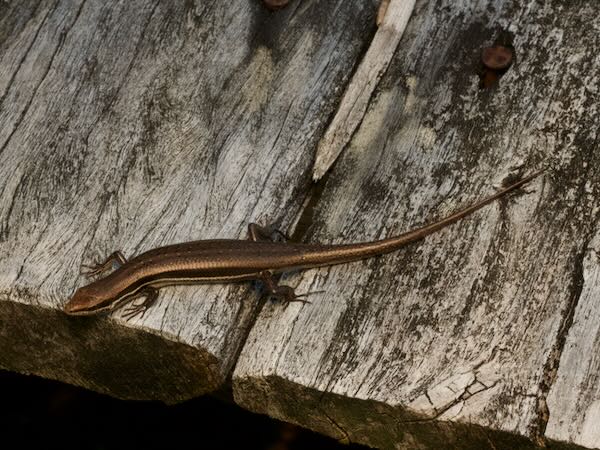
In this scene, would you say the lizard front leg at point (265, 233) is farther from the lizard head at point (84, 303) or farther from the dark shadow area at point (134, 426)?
the dark shadow area at point (134, 426)

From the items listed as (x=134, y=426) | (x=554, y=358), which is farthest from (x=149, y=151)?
(x=134, y=426)

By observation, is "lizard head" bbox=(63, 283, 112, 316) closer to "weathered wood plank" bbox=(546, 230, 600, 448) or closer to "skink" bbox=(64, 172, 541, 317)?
"skink" bbox=(64, 172, 541, 317)

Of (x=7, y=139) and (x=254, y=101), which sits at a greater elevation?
(x=254, y=101)

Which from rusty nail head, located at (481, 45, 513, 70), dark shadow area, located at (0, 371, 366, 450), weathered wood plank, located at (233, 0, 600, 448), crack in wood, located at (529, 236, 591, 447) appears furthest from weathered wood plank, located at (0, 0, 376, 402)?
dark shadow area, located at (0, 371, 366, 450)

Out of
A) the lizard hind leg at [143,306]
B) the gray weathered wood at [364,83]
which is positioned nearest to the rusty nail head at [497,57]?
the gray weathered wood at [364,83]

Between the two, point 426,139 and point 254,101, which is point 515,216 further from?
point 254,101

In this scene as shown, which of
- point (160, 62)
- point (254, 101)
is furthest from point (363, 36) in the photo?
point (160, 62)
